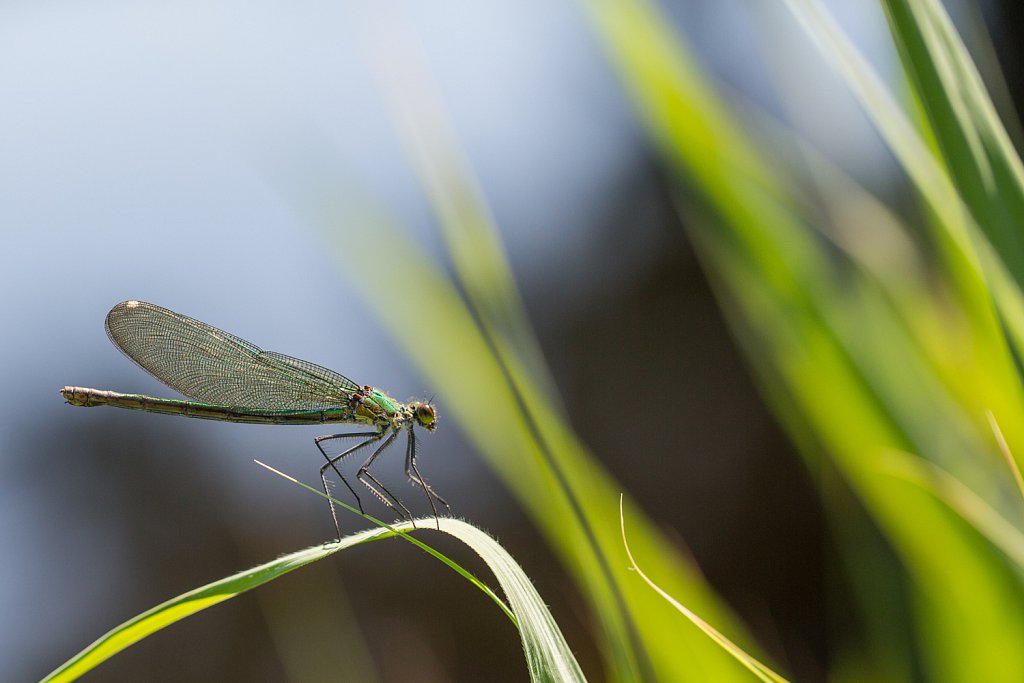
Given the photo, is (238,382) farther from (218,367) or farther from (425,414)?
(425,414)

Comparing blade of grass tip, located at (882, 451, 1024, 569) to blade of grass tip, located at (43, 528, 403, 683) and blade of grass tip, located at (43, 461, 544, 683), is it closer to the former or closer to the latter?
blade of grass tip, located at (43, 461, 544, 683)

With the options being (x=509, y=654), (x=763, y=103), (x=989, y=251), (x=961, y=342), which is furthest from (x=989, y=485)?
(x=763, y=103)

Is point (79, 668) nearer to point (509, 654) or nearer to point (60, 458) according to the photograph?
point (509, 654)

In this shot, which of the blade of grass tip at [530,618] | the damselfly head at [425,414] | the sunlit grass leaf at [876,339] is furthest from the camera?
the damselfly head at [425,414]

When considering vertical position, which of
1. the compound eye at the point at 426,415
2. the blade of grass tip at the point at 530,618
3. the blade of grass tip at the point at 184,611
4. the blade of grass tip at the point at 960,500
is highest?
the blade of grass tip at the point at 184,611

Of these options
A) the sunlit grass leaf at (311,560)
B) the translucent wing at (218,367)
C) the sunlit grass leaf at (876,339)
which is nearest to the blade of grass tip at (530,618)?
the sunlit grass leaf at (311,560)

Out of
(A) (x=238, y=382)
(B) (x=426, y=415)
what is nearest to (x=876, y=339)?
(B) (x=426, y=415)

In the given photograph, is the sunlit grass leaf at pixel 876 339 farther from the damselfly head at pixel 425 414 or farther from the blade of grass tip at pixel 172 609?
the damselfly head at pixel 425 414

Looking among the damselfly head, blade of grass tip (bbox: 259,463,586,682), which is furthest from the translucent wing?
blade of grass tip (bbox: 259,463,586,682)
